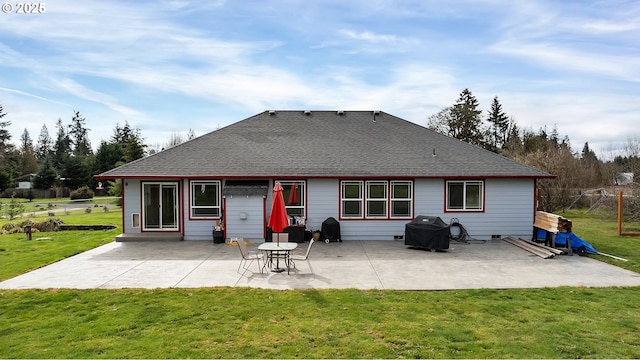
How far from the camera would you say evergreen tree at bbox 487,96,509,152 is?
5019 centimetres

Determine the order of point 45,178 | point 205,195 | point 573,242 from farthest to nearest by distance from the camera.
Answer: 1. point 45,178
2. point 205,195
3. point 573,242

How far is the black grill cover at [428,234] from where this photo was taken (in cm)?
1280

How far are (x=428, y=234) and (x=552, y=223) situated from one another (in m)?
4.25

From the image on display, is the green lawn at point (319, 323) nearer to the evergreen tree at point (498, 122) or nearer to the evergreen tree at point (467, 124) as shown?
the evergreen tree at point (467, 124)

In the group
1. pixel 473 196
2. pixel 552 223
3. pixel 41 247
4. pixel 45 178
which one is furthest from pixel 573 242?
Result: pixel 45 178

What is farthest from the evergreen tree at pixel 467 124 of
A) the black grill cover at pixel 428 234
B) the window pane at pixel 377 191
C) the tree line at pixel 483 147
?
the black grill cover at pixel 428 234

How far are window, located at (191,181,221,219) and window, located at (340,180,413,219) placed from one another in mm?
4895

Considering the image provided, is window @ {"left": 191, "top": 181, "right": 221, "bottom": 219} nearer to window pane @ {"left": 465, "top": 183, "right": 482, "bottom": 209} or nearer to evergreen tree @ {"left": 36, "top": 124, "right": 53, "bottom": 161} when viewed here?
window pane @ {"left": 465, "top": 183, "right": 482, "bottom": 209}

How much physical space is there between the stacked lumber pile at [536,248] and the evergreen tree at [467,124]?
3257 cm

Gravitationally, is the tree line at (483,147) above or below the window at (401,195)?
above

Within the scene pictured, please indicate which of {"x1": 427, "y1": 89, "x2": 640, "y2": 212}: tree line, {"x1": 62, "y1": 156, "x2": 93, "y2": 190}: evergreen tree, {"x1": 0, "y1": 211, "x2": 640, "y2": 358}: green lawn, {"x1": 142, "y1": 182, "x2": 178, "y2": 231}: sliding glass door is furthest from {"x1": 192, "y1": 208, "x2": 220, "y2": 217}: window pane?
{"x1": 62, "y1": 156, "x2": 93, "y2": 190}: evergreen tree

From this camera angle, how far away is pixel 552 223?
13.0 meters

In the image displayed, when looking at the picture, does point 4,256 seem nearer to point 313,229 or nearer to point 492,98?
point 313,229

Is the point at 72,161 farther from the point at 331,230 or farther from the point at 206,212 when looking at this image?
the point at 331,230
